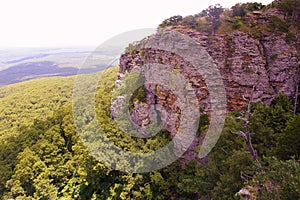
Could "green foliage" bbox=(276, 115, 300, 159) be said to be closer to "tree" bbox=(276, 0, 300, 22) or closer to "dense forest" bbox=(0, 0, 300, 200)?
"dense forest" bbox=(0, 0, 300, 200)

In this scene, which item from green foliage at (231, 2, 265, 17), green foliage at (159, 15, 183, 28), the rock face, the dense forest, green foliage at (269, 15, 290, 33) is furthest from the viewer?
green foliage at (159, 15, 183, 28)

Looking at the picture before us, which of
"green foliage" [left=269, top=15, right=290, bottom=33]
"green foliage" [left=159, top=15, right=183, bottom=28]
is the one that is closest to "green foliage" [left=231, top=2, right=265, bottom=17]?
"green foliage" [left=269, top=15, right=290, bottom=33]

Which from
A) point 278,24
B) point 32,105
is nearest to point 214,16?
point 278,24

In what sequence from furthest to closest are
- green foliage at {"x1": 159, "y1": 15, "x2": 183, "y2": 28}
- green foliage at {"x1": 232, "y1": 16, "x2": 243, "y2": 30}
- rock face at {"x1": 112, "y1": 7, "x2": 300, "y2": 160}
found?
green foliage at {"x1": 159, "y1": 15, "x2": 183, "y2": 28}
green foliage at {"x1": 232, "y1": 16, "x2": 243, "y2": 30}
rock face at {"x1": 112, "y1": 7, "x2": 300, "y2": 160}

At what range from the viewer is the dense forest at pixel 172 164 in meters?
9.82

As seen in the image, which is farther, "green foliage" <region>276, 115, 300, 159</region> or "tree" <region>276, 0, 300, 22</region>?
"tree" <region>276, 0, 300, 22</region>

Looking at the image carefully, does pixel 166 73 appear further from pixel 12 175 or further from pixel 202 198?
pixel 12 175

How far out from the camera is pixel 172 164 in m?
19.4

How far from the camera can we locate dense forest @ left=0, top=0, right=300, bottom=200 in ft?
32.2

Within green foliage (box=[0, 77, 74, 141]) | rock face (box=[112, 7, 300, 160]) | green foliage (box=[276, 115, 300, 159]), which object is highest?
rock face (box=[112, 7, 300, 160])

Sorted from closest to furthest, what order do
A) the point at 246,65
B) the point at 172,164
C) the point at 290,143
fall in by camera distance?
the point at 290,143 → the point at 246,65 → the point at 172,164

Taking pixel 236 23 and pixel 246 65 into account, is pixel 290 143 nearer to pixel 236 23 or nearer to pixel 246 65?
pixel 246 65

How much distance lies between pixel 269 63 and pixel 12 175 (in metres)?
29.8

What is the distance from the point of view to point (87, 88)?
44.6 metres
